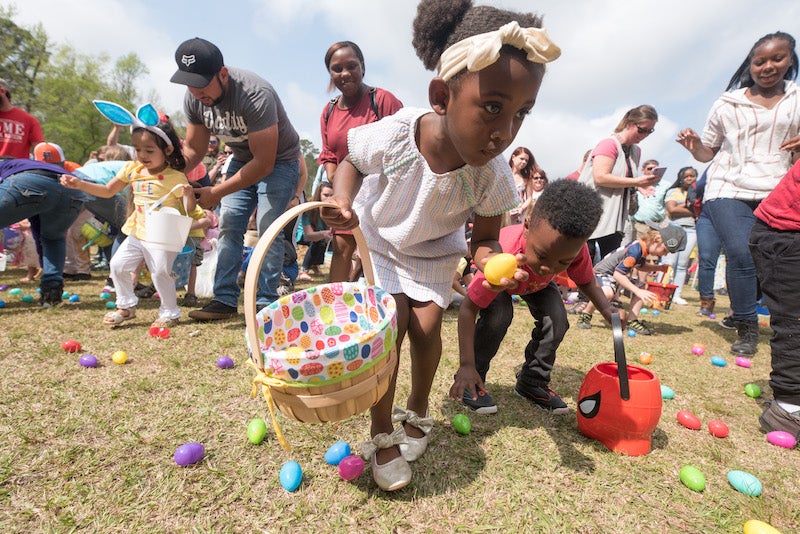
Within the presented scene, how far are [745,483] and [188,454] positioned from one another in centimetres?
226

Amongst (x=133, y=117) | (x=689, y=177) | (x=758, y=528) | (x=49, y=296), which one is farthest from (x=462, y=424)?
(x=689, y=177)

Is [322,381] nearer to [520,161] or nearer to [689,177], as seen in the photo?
[520,161]

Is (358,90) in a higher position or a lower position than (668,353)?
higher

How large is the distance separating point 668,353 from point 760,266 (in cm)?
169

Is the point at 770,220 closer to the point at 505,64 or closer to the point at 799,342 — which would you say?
the point at 799,342

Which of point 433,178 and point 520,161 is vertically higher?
point 520,161

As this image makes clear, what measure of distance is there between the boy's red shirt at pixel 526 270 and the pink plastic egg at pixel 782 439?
1.19m

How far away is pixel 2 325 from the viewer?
10.5ft

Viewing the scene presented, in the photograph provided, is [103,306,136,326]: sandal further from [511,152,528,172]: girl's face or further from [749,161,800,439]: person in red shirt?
[511,152,528,172]: girl's face

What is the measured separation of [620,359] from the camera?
65.8 inches

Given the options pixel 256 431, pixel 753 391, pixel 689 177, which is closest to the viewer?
pixel 256 431

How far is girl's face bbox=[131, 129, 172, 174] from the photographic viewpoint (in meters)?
3.25

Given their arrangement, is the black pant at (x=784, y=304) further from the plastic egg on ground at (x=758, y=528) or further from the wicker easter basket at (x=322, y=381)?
the wicker easter basket at (x=322, y=381)

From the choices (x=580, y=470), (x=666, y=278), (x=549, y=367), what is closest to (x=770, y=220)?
(x=549, y=367)
